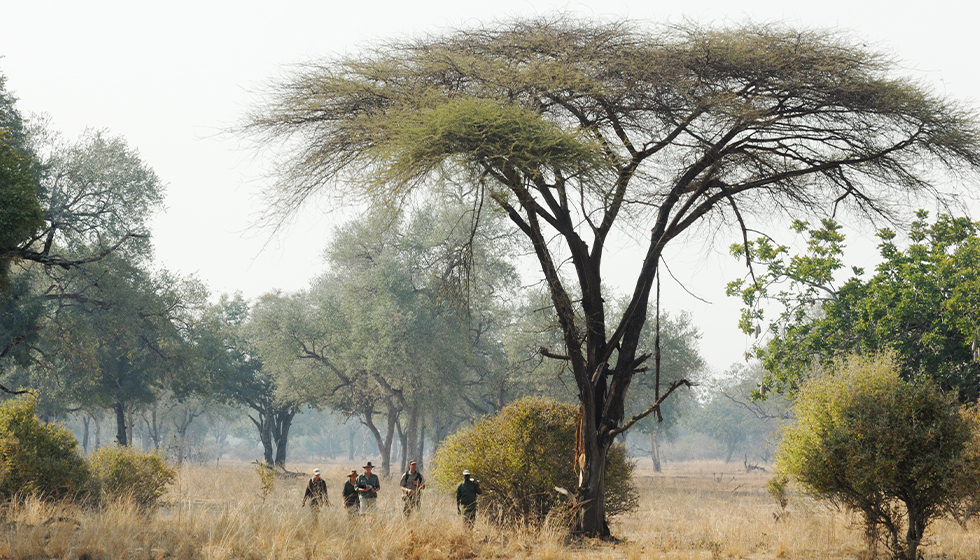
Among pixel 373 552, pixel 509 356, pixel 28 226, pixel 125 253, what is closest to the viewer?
pixel 373 552

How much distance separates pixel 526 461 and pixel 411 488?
2.44 m

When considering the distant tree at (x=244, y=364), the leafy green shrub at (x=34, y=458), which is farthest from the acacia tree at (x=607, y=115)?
the distant tree at (x=244, y=364)

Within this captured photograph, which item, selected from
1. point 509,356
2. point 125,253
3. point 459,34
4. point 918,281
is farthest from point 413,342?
point 459,34

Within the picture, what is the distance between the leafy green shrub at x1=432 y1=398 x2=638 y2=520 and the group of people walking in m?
0.47

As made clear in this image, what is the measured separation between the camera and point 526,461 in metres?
13.3

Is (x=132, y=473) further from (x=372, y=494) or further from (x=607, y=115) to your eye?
(x=607, y=115)

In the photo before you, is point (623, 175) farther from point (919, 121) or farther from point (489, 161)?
point (919, 121)

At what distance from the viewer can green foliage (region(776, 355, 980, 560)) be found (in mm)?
10594

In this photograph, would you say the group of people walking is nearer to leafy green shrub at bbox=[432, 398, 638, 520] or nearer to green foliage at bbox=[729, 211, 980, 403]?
leafy green shrub at bbox=[432, 398, 638, 520]

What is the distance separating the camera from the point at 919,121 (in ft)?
41.4

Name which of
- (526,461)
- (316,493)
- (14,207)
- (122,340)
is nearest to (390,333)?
(122,340)

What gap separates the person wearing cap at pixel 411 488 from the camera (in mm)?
12664

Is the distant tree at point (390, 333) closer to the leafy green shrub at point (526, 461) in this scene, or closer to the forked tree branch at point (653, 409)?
the leafy green shrub at point (526, 461)

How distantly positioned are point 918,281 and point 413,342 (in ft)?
71.8
